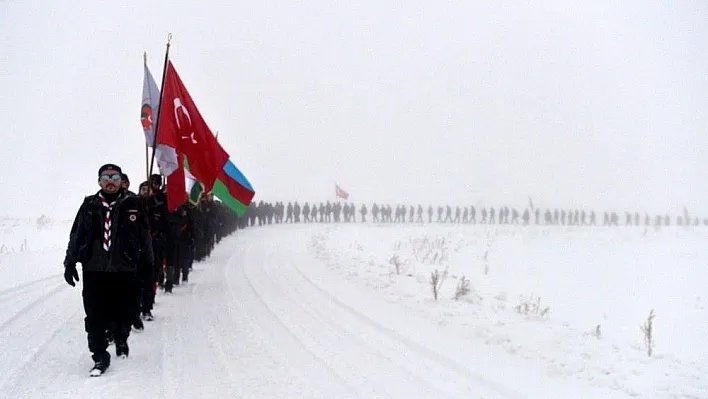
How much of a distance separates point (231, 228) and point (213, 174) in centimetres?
2411

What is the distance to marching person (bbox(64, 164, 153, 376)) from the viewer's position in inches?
238

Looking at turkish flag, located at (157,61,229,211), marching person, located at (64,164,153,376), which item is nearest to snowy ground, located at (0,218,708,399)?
marching person, located at (64,164,153,376)

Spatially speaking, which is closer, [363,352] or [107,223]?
[107,223]

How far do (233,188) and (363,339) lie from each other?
24.9 feet

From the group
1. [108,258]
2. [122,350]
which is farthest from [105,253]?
[122,350]

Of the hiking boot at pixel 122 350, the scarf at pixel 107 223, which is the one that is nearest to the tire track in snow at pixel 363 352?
the hiking boot at pixel 122 350

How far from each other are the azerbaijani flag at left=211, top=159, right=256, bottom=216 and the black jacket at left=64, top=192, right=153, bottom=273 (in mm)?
7861

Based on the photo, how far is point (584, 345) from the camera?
744cm

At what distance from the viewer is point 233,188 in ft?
46.9

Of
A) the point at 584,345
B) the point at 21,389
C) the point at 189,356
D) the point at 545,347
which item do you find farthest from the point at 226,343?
the point at 584,345

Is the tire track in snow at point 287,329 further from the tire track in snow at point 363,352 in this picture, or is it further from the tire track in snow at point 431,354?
the tire track in snow at point 431,354

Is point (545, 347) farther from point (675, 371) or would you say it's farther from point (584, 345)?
point (675, 371)

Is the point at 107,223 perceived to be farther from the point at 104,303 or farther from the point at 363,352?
the point at 363,352

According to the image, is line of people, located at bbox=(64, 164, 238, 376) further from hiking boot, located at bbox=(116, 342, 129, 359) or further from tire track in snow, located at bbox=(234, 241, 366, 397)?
tire track in snow, located at bbox=(234, 241, 366, 397)
